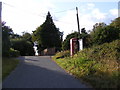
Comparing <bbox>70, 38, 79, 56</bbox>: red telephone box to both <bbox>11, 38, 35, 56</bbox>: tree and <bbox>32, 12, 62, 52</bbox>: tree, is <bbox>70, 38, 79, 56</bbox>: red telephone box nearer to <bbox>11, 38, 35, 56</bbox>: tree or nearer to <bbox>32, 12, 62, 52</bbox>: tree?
<bbox>11, 38, 35, 56</bbox>: tree

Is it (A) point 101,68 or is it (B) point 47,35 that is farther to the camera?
(B) point 47,35

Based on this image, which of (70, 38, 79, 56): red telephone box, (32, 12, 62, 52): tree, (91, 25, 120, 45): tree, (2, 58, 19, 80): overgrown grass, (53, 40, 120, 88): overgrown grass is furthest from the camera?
(32, 12, 62, 52): tree

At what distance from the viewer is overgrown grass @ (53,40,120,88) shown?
12758 mm

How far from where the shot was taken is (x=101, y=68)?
56.3 ft

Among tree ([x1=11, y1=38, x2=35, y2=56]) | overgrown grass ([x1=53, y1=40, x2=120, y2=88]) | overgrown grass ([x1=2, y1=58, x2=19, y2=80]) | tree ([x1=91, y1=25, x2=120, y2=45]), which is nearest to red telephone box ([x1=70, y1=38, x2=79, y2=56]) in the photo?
tree ([x1=91, y1=25, x2=120, y2=45])

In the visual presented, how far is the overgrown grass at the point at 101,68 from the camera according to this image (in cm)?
1276

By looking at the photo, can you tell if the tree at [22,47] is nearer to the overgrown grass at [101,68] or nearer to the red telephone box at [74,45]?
the red telephone box at [74,45]

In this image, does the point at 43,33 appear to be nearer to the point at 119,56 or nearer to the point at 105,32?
the point at 105,32

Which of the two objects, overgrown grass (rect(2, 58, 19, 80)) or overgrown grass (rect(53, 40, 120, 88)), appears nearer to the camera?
overgrown grass (rect(53, 40, 120, 88))

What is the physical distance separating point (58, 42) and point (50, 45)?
86.2 inches

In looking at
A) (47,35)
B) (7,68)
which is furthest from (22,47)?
(7,68)

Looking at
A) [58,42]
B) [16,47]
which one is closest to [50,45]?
[58,42]

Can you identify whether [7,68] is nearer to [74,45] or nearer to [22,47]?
[74,45]

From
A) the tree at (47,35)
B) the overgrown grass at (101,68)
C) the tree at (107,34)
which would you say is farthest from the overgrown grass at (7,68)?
the tree at (47,35)
